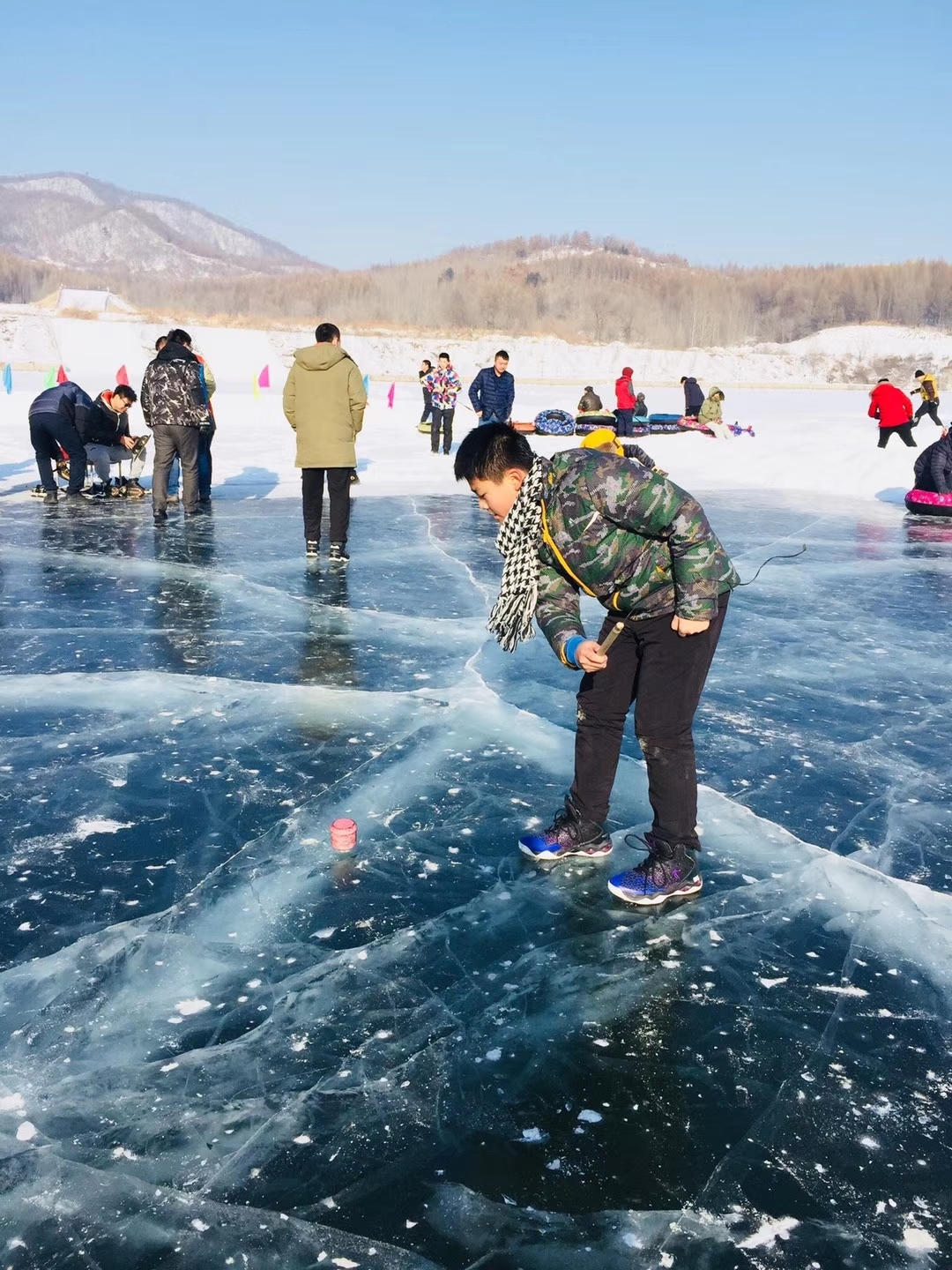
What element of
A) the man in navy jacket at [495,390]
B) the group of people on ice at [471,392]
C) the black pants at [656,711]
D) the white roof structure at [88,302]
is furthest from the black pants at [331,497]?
Answer: the white roof structure at [88,302]

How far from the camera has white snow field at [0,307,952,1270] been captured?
2299 mm

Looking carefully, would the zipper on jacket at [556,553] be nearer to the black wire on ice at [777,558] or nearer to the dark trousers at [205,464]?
the black wire on ice at [777,558]

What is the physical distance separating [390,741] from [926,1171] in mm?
2992

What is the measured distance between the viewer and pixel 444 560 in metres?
9.23

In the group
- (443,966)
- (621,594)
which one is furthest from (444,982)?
(621,594)

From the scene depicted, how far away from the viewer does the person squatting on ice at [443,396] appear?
16672 mm

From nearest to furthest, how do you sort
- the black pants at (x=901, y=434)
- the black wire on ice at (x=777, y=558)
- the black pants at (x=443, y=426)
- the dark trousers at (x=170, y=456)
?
the black wire on ice at (x=777, y=558) < the dark trousers at (x=170, y=456) < the black pants at (x=443, y=426) < the black pants at (x=901, y=434)

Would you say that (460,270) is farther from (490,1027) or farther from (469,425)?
(490,1027)

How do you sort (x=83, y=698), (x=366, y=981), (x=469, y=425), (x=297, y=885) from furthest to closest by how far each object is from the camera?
1. (x=469, y=425)
2. (x=83, y=698)
3. (x=297, y=885)
4. (x=366, y=981)

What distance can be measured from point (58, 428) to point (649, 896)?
372 inches

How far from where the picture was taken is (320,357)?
332 inches

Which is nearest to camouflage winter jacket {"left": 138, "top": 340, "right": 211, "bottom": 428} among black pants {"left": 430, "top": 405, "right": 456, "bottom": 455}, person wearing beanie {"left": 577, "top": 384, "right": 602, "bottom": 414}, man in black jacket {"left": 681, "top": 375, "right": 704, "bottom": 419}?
black pants {"left": 430, "top": 405, "right": 456, "bottom": 455}

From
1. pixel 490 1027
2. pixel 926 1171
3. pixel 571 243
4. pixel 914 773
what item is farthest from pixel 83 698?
pixel 571 243

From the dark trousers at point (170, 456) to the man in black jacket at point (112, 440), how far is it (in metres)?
1.45
